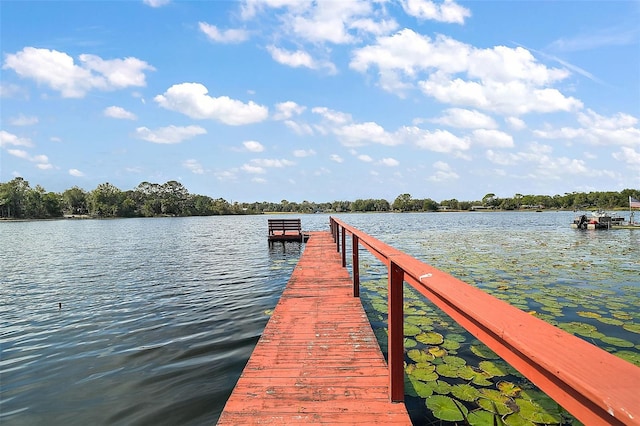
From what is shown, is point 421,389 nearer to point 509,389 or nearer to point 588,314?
point 509,389

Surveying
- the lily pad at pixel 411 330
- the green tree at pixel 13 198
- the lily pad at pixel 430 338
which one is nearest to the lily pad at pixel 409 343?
the lily pad at pixel 430 338

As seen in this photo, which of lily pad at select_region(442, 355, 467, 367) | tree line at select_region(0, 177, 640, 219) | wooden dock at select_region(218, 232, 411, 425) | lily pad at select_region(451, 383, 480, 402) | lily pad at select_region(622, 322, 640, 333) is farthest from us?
tree line at select_region(0, 177, 640, 219)

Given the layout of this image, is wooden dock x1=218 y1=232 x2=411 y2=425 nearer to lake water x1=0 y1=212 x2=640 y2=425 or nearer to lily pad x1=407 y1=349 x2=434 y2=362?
lily pad x1=407 y1=349 x2=434 y2=362

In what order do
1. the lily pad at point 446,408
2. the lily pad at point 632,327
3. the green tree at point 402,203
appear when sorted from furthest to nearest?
1. the green tree at point 402,203
2. the lily pad at point 632,327
3. the lily pad at point 446,408

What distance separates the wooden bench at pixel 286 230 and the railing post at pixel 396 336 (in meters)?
18.9

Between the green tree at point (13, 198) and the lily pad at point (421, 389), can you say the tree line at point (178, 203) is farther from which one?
the lily pad at point (421, 389)

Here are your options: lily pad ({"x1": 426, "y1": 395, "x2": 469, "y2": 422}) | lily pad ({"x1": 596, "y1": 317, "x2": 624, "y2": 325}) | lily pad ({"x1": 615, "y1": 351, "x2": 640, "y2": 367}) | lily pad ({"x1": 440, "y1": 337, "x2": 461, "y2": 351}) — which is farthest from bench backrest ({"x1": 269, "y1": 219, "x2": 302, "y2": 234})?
lily pad ({"x1": 426, "y1": 395, "x2": 469, "y2": 422})

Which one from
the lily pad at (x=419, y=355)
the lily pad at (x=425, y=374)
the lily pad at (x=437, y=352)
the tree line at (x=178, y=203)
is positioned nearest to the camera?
the lily pad at (x=425, y=374)

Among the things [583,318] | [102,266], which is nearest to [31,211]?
[102,266]

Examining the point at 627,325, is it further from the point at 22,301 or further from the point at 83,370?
the point at 22,301

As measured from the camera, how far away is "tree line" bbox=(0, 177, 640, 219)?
9706cm

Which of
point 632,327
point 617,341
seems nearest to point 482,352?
point 617,341

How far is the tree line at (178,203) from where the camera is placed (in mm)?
97062

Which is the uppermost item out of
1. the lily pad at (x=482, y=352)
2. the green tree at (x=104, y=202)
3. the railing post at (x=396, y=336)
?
the green tree at (x=104, y=202)
